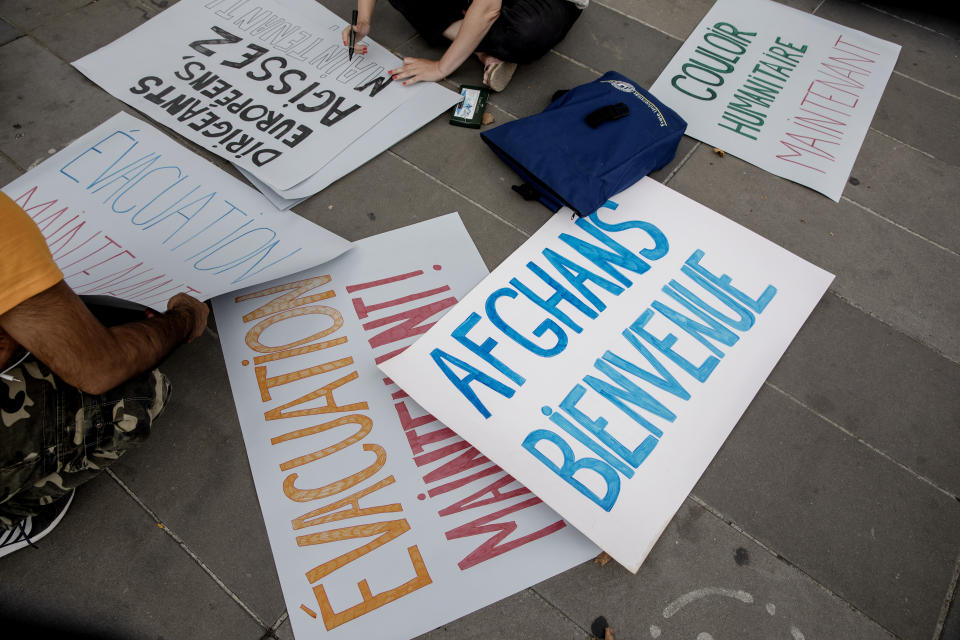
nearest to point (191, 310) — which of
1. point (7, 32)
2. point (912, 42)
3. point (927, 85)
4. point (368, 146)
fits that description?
point (368, 146)

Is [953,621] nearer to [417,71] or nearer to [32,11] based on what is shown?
[417,71]

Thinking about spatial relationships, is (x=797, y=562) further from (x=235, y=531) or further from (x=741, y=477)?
(x=235, y=531)

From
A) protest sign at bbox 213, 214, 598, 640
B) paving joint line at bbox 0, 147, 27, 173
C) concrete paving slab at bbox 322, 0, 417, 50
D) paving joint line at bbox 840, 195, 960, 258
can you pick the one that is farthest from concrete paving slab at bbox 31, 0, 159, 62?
paving joint line at bbox 840, 195, 960, 258

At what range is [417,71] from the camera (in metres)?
1.90

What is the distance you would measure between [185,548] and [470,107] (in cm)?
149

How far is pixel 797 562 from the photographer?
1.24m

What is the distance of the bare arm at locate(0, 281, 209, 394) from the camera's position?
0.90 meters

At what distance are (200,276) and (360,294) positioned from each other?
40 cm

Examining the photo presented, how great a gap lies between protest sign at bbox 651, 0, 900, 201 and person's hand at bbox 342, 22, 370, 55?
100 cm

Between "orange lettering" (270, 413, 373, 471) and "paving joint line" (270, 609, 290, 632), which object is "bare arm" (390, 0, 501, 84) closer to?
"orange lettering" (270, 413, 373, 471)

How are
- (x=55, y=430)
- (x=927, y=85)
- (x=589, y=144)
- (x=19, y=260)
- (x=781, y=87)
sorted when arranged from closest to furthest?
(x=19, y=260) → (x=55, y=430) → (x=589, y=144) → (x=781, y=87) → (x=927, y=85)

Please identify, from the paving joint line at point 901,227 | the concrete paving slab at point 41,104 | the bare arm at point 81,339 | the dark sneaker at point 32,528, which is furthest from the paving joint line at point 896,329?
the concrete paving slab at point 41,104

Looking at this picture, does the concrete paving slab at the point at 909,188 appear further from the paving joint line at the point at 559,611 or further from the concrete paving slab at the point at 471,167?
the paving joint line at the point at 559,611

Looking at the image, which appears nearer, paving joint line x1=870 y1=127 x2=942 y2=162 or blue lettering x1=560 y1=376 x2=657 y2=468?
blue lettering x1=560 y1=376 x2=657 y2=468
